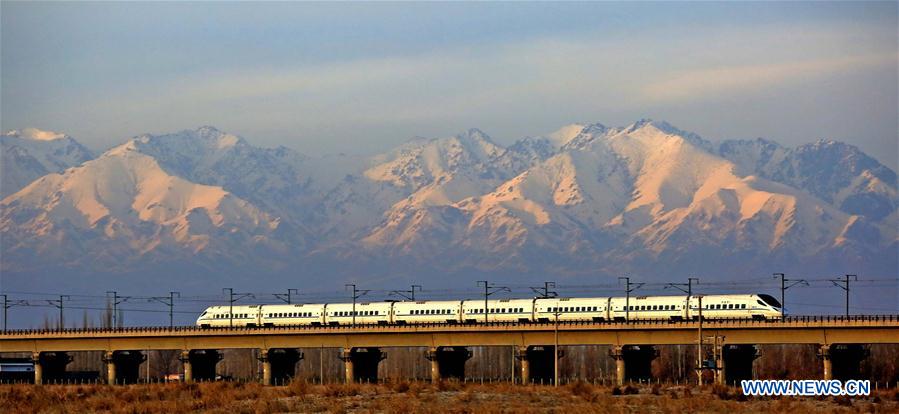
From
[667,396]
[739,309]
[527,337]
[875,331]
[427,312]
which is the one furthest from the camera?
[427,312]

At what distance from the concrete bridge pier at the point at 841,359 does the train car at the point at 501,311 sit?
3625 centimetres

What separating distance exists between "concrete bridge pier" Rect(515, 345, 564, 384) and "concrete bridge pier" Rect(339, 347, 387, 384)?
767 inches

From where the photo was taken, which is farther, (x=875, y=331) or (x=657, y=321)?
(x=657, y=321)

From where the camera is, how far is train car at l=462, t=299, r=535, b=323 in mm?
184500

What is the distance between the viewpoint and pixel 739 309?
16775 centimetres

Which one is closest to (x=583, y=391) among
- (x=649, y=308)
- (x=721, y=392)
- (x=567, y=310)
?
(x=721, y=392)

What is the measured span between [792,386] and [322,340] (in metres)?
84.8

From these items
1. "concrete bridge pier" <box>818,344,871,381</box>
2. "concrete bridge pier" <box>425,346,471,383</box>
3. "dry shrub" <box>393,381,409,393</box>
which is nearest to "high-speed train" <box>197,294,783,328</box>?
"concrete bridge pier" <box>425,346,471,383</box>

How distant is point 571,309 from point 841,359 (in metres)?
31.7

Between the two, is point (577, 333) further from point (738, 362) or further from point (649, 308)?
point (738, 362)

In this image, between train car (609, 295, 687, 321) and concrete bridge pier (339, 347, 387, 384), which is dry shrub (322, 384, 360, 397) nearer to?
train car (609, 295, 687, 321)

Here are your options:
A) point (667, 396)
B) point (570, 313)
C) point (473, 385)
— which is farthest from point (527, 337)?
point (667, 396)

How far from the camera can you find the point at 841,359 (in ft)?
536

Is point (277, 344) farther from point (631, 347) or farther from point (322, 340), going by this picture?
point (631, 347)
